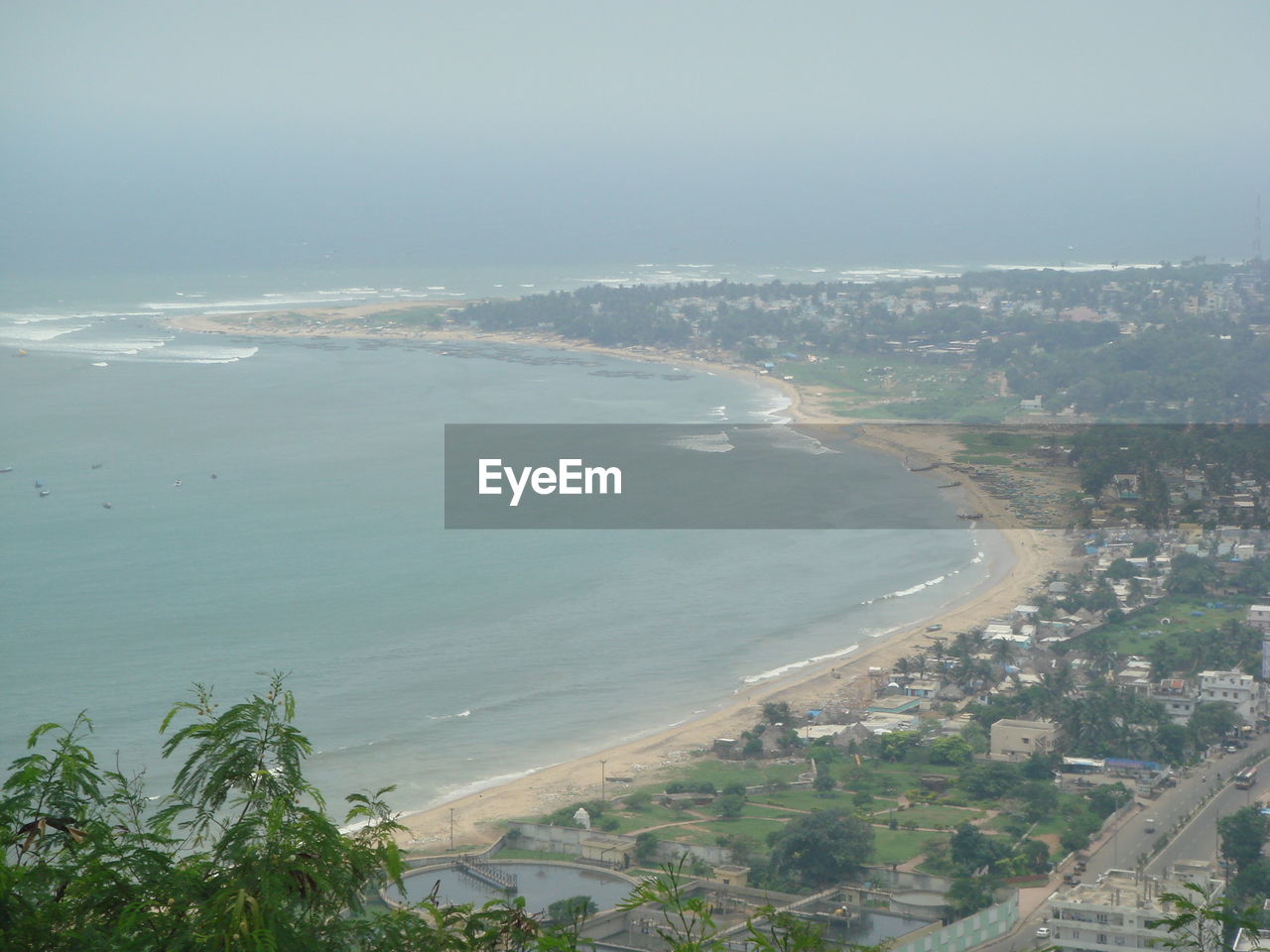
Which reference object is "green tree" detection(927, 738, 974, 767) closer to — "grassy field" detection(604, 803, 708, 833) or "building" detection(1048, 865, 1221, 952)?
"grassy field" detection(604, 803, 708, 833)

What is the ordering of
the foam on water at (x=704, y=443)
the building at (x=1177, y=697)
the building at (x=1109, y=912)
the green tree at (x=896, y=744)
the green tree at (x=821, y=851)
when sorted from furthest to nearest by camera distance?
the foam on water at (x=704, y=443) < the building at (x=1177, y=697) < the green tree at (x=896, y=744) < the green tree at (x=821, y=851) < the building at (x=1109, y=912)

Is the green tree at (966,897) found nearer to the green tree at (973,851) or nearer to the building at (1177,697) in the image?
the green tree at (973,851)

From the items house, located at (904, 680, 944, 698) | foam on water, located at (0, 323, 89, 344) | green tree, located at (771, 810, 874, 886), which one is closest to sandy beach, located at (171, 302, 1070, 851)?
house, located at (904, 680, 944, 698)

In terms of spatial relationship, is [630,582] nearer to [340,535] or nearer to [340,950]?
[340,535]

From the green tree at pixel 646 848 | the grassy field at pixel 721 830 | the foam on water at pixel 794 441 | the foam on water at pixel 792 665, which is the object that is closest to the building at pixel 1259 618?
the foam on water at pixel 792 665

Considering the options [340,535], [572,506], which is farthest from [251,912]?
[572,506]

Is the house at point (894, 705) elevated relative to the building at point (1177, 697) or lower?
lower

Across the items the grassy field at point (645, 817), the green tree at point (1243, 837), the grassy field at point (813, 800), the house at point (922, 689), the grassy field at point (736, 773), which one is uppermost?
the green tree at point (1243, 837)
